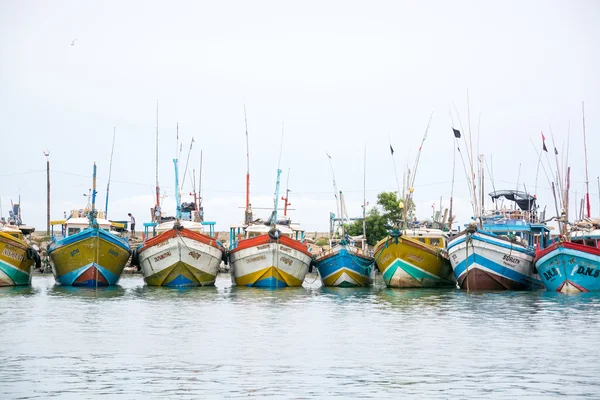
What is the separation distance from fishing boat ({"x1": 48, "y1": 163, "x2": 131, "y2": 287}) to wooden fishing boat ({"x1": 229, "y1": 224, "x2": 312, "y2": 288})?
211 inches

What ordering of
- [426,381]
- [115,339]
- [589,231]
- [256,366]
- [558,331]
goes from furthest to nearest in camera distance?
[589,231] → [558,331] → [115,339] → [256,366] → [426,381]

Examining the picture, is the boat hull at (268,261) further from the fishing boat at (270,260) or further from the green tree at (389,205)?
the green tree at (389,205)

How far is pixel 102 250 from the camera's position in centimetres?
4353

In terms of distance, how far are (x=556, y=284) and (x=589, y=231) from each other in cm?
402

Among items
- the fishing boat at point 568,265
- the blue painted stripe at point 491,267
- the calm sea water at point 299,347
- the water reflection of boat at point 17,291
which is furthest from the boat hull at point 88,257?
the fishing boat at point 568,265

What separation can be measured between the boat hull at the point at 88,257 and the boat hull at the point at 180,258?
1322 mm

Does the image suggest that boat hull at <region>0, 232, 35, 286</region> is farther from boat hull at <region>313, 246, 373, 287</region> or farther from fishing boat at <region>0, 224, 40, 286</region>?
boat hull at <region>313, 246, 373, 287</region>

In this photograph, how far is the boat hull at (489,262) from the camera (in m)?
40.6

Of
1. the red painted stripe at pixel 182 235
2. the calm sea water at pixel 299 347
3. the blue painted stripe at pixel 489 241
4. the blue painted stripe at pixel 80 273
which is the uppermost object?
the red painted stripe at pixel 182 235

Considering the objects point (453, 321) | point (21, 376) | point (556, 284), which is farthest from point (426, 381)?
point (556, 284)

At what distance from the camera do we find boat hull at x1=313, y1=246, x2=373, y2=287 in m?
45.8

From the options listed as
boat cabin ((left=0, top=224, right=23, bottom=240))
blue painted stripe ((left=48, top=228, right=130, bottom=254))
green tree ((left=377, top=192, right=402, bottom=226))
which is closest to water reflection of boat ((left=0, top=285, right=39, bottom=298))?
blue painted stripe ((left=48, top=228, right=130, bottom=254))

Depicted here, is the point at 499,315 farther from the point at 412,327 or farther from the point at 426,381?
the point at 426,381

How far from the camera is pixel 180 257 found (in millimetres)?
43062
